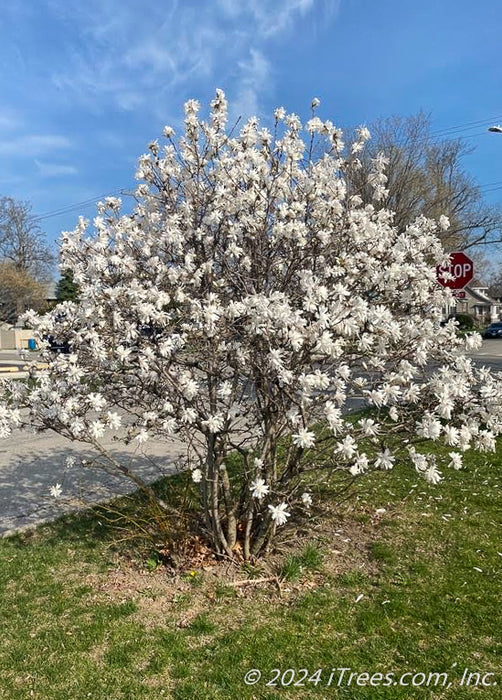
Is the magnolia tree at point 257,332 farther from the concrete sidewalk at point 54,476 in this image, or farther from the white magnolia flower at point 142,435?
the concrete sidewalk at point 54,476

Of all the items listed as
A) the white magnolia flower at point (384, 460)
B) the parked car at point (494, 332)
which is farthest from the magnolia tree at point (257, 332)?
the parked car at point (494, 332)

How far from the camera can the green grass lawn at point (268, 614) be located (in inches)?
105

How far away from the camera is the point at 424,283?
382 centimetres

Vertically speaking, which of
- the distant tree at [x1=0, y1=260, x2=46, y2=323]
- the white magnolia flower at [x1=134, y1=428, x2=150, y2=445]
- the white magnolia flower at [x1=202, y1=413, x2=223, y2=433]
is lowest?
the white magnolia flower at [x1=134, y1=428, x2=150, y2=445]

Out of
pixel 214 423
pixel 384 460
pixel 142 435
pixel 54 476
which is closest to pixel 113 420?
pixel 142 435

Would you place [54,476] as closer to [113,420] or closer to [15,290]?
[113,420]

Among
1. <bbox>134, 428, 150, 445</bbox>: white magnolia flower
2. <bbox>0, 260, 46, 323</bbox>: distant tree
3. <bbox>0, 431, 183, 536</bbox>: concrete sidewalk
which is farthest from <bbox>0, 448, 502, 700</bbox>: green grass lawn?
<bbox>0, 260, 46, 323</bbox>: distant tree

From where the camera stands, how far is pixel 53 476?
6.73m

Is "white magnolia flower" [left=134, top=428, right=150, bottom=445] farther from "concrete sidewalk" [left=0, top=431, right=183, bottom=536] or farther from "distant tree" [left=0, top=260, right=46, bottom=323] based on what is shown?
"distant tree" [left=0, top=260, right=46, bottom=323]

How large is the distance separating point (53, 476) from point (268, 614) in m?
4.24

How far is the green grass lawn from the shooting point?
2.68m

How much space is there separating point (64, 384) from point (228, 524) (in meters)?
1.44

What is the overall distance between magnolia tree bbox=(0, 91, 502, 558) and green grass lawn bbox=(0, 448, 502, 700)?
487 millimetres

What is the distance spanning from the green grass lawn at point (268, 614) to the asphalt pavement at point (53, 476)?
0.69 m
